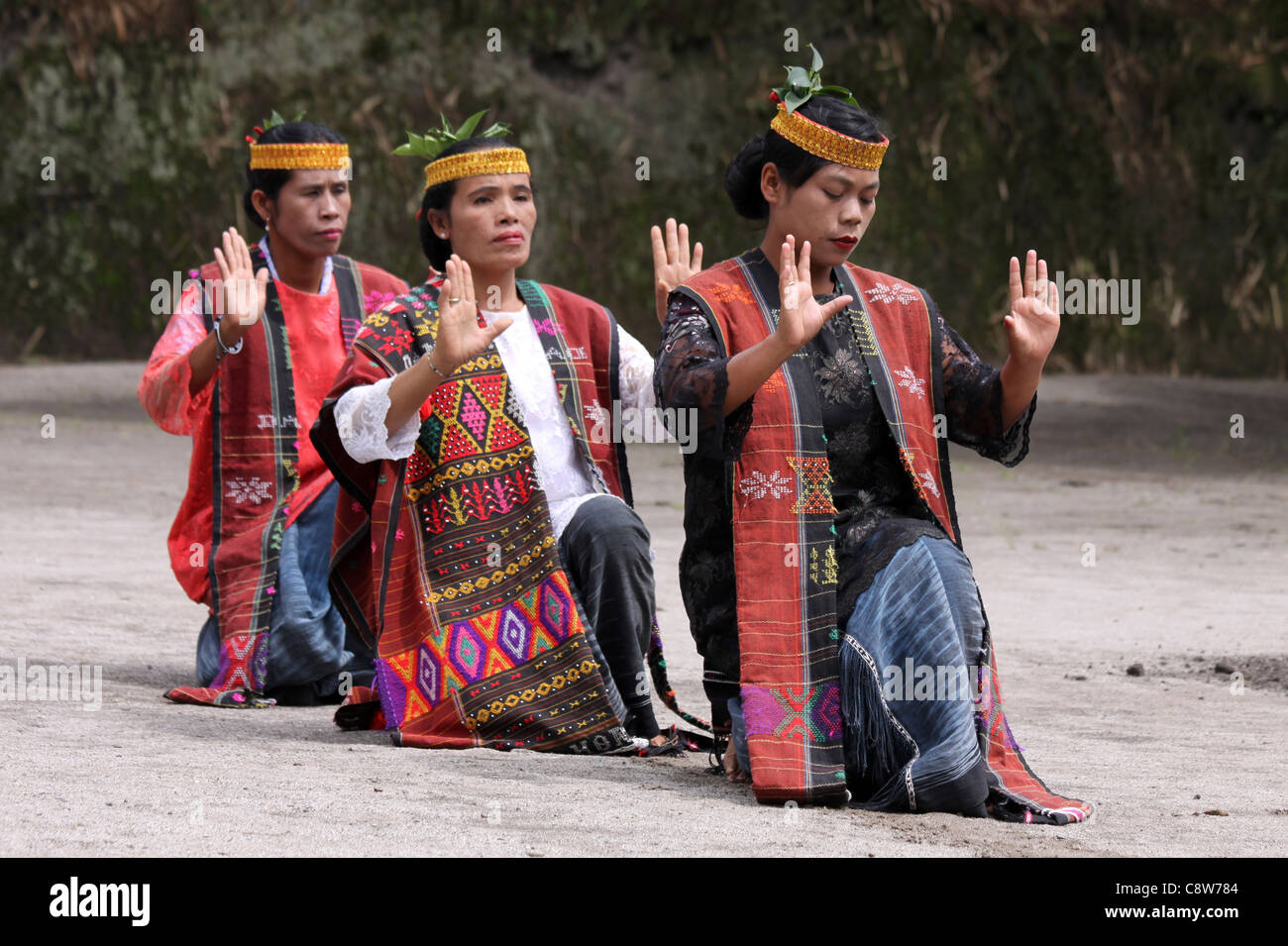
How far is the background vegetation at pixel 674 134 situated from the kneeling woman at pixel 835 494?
11184mm

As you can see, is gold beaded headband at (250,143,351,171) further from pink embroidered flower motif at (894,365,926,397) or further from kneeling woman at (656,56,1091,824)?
pink embroidered flower motif at (894,365,926,397)

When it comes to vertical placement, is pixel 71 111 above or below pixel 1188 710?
above

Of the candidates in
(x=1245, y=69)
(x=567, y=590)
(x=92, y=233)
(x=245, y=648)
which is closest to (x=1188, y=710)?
(x=567, y=590)

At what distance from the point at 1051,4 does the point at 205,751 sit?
514 inches

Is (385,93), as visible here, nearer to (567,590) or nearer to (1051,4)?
(1051,4)

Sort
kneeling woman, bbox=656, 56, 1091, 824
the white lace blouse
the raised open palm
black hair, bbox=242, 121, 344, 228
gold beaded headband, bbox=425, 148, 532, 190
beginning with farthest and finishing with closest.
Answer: black hair, bbox=242, 121, 344, 228 → the raised open palm → gold beaded headband, bbox=425, 148, 532, 190 → the white lace blouse → kneeling woman, bbox=656, 56, 1091, 824

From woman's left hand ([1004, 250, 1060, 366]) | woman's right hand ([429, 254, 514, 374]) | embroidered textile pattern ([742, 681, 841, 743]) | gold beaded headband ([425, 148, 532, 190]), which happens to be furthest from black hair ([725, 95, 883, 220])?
embroidered textile pattern ([742, 681, 841, 743])

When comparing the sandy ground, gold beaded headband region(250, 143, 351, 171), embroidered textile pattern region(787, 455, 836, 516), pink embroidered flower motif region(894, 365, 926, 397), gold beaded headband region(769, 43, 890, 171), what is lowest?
the sandy ground

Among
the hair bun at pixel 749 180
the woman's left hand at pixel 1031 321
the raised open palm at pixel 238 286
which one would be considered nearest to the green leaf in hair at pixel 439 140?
the raised open palm at pixel 238 286

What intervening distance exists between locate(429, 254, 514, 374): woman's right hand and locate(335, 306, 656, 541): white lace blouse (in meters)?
0.25

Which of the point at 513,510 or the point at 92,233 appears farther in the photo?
the point at 92,233

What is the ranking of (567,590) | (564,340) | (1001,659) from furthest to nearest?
(1001,659) → (564,340) → (567,590)

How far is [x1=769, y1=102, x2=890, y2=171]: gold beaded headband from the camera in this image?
3.88 m

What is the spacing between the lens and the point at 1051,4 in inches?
611
